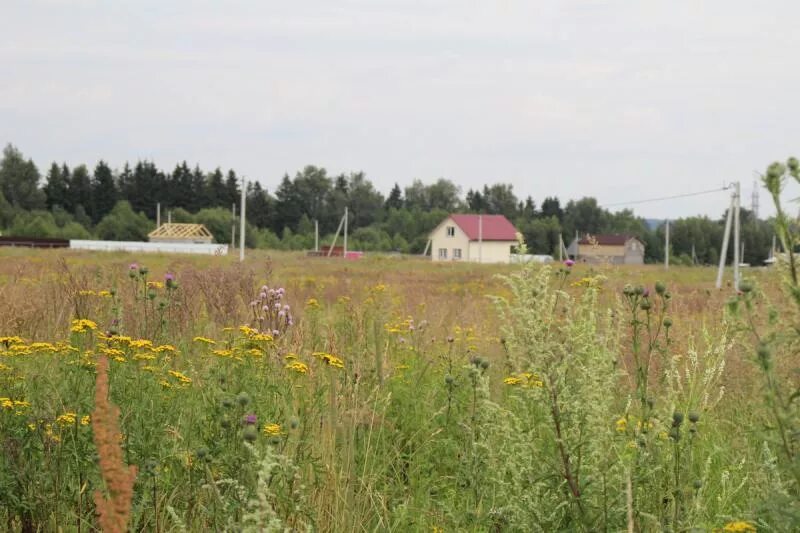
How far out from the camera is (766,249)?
258 feet

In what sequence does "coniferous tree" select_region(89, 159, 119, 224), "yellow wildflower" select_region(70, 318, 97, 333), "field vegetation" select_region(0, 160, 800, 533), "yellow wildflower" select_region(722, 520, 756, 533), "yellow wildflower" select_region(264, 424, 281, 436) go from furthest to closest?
"coniferous tree" select_region(89, 159, 119, 224), "yellow wildflower" select_region(70, 318, 97, 333), "yellow wildflower" select_region(264, 424, 281, 436), "field vegetation" select_region(0, 160, 800, 533), "yellow wildflower" select_region(722, 520, 756, 533)

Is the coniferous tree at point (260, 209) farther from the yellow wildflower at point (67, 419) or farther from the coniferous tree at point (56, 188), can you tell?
the yellow wildflower at point (67, 419)

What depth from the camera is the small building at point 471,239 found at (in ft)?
215

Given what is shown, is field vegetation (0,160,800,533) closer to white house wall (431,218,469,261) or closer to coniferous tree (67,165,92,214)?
white house wall (431,218,469,261)

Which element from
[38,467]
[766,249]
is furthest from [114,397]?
[766,249]

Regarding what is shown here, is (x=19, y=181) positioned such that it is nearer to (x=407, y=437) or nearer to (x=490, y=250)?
(x=490, y=250)

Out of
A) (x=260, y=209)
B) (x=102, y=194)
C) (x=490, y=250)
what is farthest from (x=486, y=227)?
(x=102, y=194)

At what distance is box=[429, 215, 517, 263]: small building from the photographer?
65.6m

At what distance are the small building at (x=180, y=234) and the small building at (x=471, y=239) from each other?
19198 mm

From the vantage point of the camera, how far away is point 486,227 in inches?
2621

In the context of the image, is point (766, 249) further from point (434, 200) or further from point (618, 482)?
point (618, 482)

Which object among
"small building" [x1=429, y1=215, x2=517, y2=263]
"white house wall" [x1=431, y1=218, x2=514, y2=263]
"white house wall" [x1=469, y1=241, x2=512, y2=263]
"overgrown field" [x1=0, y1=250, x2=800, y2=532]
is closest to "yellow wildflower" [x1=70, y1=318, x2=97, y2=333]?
"overgrown field" [x1=0, y1=250, x2=800, y2=532]

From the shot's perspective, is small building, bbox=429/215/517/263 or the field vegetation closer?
the field vegetation

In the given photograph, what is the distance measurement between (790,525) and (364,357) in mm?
3364
